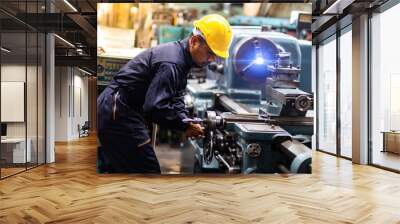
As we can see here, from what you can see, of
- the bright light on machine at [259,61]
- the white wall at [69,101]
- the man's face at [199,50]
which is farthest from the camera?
the white wall at [69,101]

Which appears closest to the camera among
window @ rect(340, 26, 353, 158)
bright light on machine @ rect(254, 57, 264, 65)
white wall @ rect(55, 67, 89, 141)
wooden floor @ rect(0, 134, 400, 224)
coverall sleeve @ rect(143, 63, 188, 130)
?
wooden floor @ rect(0, 134, 400, 224)

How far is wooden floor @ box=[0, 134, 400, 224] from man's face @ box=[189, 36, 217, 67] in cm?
154

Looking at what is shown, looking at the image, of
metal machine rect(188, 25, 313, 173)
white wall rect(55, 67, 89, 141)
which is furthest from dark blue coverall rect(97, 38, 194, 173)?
white wall rect(55, 67, 89, 141)

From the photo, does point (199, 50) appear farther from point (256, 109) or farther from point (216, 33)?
point (256, 109)

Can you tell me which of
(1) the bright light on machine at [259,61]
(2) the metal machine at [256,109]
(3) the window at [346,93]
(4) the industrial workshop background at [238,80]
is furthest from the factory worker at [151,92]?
(3) the window at [346,93]

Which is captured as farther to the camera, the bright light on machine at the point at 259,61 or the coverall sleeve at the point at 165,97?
the bright light on machine at the point at 259,61

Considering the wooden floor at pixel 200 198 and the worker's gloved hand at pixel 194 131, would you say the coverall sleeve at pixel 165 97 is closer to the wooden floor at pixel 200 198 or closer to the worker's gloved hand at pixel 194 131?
the worker's gloved hand at pixel 194 131

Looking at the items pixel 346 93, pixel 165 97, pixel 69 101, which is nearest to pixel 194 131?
pixel 165 97

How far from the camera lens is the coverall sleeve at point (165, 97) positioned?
4.73 meters

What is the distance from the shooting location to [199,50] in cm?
497

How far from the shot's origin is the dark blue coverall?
4.77 m

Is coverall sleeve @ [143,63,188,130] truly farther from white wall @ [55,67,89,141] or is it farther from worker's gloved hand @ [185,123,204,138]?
white wall @ [55,67,89,141]

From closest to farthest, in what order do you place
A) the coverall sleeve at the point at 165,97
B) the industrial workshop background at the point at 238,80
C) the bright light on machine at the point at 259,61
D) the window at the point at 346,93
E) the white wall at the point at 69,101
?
1. the coverall sleeve at the point at 165,97
2. the industrial workshop background at the point at 238,80
3. the bright light on machine at the point at 259,61
4. the window at the point at 346,93
5. the white wall at the point at 69,101

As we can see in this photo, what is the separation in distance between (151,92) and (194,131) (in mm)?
759
